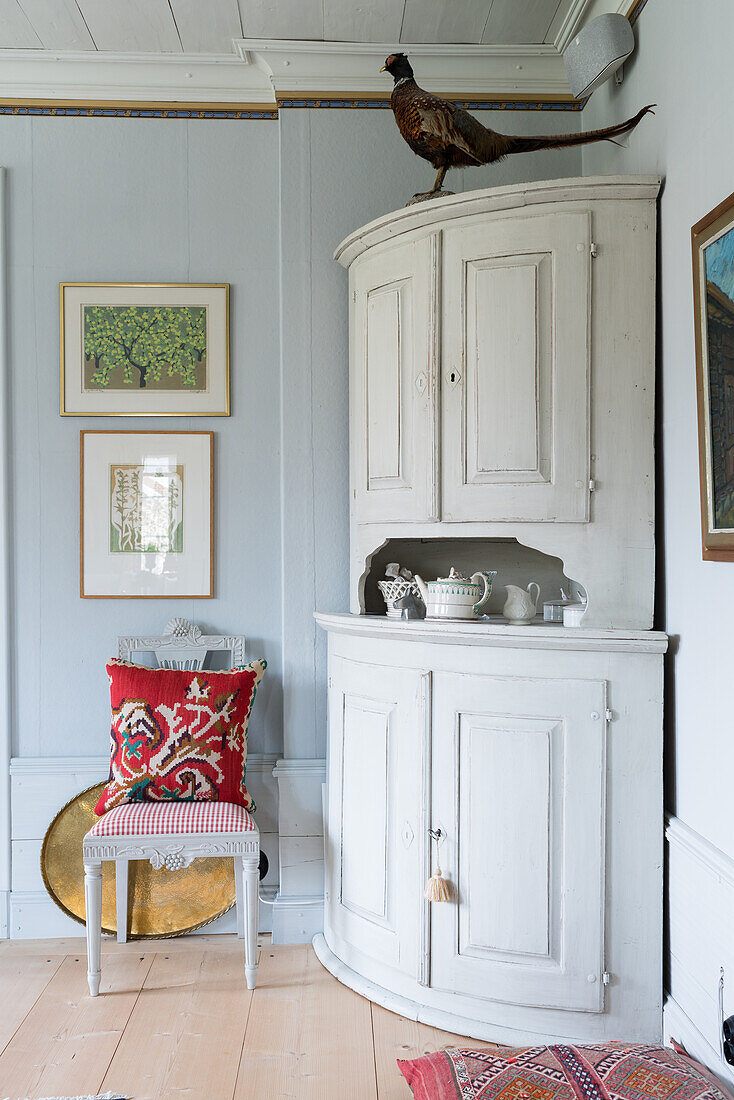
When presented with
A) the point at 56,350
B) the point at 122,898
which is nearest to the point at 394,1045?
the point at 122,898

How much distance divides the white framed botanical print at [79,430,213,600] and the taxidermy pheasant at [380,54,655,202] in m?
1.10

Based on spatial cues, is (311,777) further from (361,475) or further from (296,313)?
(296,313)

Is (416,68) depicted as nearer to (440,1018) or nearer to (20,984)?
(440,1018)

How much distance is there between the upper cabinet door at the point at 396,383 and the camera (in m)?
2.24

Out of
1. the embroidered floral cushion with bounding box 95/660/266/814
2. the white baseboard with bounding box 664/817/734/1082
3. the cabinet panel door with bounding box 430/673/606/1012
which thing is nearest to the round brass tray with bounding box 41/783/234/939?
the embroidered floral cushion with bounding box 95/660/266/814

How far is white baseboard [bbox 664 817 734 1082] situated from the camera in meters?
1.68

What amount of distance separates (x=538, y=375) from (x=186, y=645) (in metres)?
1.40

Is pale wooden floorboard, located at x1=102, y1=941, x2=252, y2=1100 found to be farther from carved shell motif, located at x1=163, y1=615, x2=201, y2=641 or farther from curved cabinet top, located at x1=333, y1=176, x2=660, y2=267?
curved cabinet top, located at x1=333, y1=176, x2=660, y2=267

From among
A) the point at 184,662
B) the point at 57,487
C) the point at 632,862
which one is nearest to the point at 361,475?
the point at 184,662

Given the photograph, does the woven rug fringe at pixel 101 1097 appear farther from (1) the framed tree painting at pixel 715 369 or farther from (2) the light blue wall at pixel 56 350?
(1) the framed tree painting at pixel 715 369

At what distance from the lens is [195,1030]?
7.11ft

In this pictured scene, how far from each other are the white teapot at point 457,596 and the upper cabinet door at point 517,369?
0.19m

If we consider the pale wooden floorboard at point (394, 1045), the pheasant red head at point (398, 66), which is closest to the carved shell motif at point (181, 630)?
the pale wooden floorboard at point (394, 1045)

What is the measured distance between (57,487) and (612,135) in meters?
1.96
